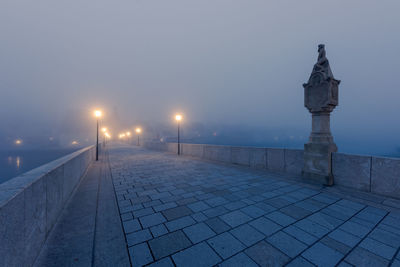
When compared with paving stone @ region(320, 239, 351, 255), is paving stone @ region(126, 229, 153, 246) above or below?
below

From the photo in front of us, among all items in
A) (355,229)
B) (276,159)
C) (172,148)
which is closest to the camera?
(355,229)

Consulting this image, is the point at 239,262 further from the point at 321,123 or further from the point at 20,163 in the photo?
the point at 20,163

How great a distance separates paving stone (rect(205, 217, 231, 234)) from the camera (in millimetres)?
3129

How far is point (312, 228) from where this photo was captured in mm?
3199

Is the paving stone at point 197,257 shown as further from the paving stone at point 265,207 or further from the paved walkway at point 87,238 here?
the paving stone at point 265,207

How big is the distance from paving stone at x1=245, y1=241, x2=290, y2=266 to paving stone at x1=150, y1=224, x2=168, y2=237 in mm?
1541

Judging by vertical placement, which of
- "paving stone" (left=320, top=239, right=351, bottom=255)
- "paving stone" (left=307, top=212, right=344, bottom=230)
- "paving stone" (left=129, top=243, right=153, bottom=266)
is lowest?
"paving stone" (left=129, top=243, right=153, bottom=266)

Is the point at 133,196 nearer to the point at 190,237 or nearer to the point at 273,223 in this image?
the point at 190,237

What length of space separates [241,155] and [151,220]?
6.66 metres

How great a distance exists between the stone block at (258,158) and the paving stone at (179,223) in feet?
18.4

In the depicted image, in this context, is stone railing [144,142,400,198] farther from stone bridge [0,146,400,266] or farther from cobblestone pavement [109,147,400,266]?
cobblestone pavement [109,147,400,266]

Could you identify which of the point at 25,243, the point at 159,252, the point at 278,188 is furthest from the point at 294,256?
the point at 25,243

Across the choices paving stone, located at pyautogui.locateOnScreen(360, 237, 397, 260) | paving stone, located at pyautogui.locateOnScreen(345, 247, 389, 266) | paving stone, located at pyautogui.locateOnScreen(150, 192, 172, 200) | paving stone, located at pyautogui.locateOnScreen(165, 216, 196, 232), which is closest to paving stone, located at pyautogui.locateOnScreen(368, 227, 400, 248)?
paving stone, located at pyautogui.locateOnScreen(360, 237, 397, 260)

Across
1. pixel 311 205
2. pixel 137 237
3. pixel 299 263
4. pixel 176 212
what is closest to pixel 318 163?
pixel 311 205
